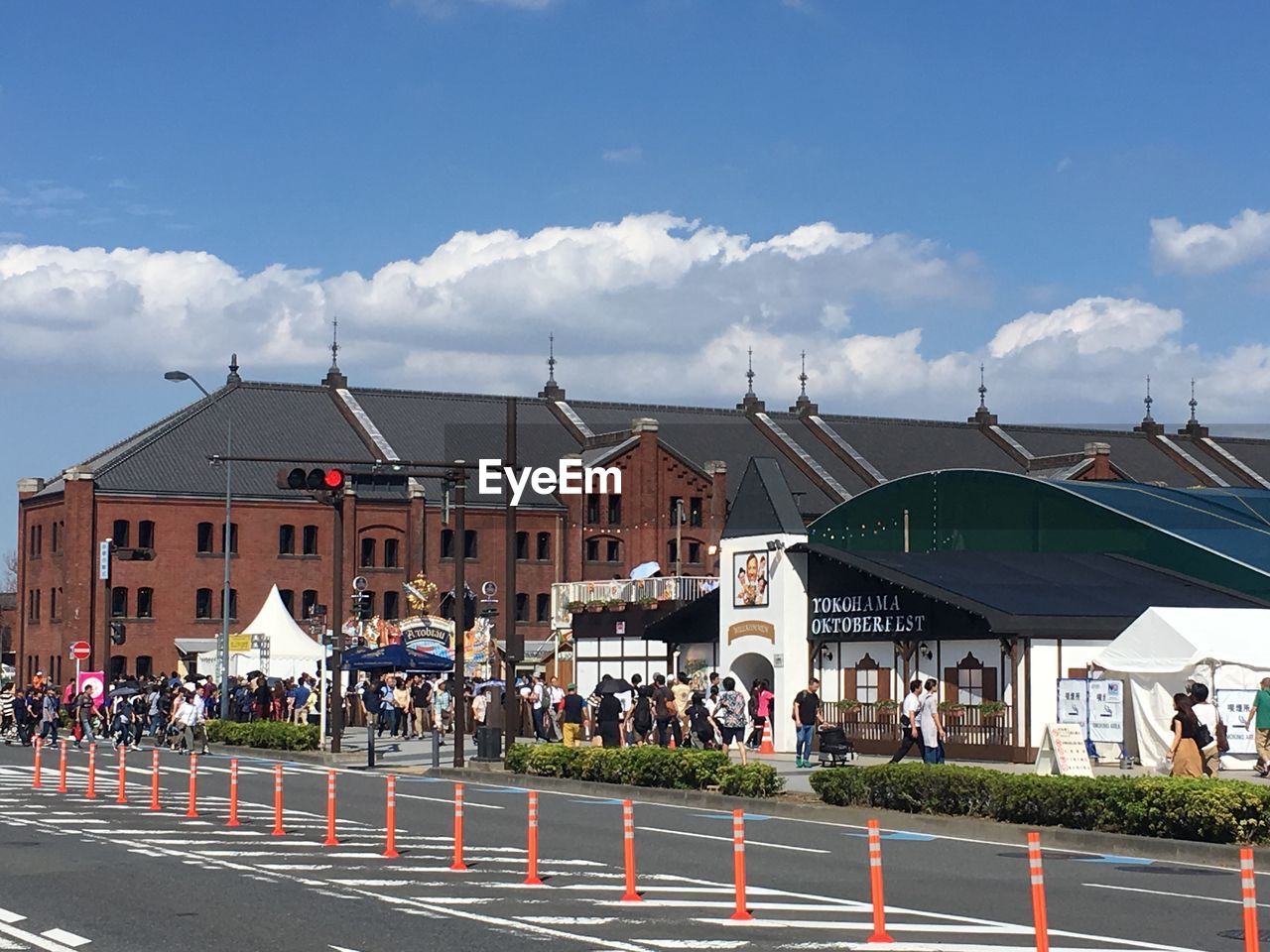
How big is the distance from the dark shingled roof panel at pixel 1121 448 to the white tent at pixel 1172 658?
62.4 m

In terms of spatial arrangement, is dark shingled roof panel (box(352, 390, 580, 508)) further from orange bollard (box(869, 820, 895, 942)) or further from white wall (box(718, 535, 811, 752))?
orange bollard (box(869, 820, 895, 942))

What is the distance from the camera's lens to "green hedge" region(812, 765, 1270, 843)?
19.8m

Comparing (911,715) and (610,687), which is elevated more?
(610,687)

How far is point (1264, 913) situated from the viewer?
587 inches

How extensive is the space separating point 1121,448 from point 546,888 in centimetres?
8680

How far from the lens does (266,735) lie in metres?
42.8

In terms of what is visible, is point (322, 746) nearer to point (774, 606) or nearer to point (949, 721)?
point (774, 606)

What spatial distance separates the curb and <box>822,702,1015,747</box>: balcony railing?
979 centimetres

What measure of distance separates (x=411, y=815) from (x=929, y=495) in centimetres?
2659

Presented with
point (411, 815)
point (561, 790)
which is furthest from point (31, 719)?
point (411, 815)

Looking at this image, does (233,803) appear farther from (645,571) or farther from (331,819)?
(645,571)

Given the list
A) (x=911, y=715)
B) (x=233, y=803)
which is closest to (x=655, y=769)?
(x=911, y=715)

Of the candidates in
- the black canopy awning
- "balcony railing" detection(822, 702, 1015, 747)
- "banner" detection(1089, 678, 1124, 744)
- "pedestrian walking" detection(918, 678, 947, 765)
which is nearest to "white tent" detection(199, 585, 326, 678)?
the black canopy awning

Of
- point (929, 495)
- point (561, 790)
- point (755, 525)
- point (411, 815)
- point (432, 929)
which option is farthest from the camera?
point (929, 495)
